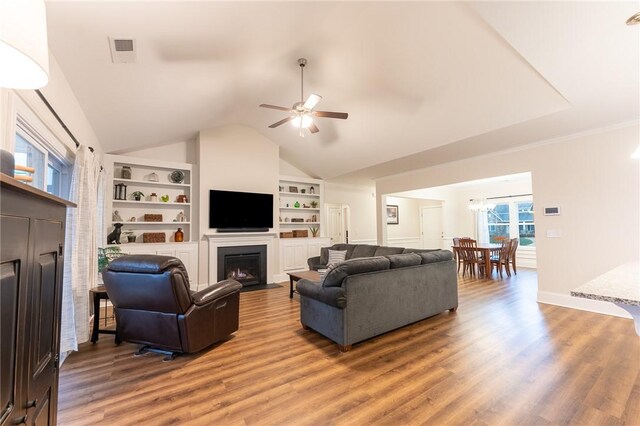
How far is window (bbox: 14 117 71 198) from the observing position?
2080mm

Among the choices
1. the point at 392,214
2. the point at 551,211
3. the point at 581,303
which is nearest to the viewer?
the point at 581,303

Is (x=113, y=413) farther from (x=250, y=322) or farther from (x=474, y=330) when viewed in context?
(x=474, y=330)

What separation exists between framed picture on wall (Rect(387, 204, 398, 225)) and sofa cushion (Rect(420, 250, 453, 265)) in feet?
19.1

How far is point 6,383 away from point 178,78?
360cm

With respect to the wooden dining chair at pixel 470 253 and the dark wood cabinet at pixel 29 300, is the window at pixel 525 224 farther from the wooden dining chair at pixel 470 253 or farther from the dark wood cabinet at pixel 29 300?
the dark wood cabinet at pixel 29 300

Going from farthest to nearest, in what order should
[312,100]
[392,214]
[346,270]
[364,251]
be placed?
[392,214] → [364,251] → [312,100] → [346,270]

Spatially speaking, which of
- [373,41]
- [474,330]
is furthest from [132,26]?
[474,330]

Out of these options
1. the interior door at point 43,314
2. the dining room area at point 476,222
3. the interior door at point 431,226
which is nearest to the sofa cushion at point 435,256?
the dining room area at point 476,222

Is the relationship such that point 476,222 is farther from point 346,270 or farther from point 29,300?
point 29,300

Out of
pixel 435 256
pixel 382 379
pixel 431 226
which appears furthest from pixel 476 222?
pixel 382 379

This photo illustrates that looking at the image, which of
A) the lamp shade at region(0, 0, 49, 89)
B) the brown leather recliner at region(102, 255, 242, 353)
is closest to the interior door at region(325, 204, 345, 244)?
the brown leather recliner at region(102, 255, 242, 353)

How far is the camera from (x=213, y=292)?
2.90 metres

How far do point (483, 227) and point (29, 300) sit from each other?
1035cm

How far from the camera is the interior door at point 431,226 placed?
984 centimetres
